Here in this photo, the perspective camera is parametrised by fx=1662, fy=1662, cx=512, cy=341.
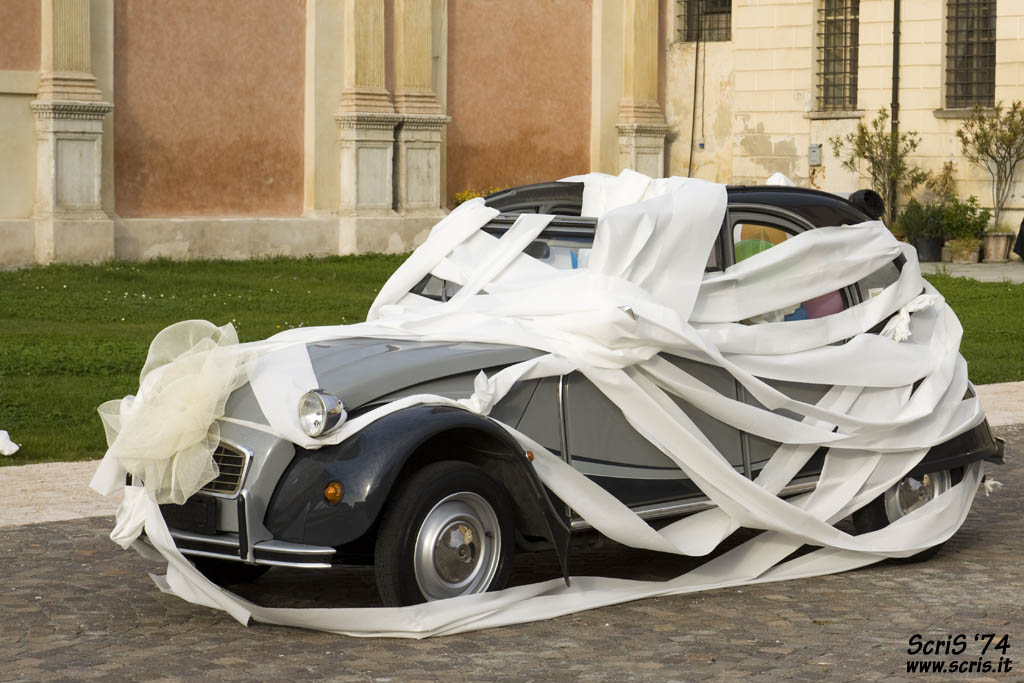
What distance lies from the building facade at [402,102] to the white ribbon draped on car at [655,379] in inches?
650

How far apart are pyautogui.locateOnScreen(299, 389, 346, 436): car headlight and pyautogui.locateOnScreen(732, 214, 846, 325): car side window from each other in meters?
2.05

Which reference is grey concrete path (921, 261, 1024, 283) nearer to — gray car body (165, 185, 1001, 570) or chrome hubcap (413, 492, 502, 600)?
gray car body (165, 185, 1001, 570)

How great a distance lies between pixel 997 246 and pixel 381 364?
23712 mm

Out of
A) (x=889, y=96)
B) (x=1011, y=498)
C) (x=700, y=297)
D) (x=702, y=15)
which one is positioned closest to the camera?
(x=700, y=297)

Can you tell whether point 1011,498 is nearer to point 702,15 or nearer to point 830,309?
point 830,309

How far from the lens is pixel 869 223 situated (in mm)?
7418

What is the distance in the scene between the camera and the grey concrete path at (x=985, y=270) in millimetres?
24384

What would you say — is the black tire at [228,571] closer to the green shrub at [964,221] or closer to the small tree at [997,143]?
the green shrub at [964,221]

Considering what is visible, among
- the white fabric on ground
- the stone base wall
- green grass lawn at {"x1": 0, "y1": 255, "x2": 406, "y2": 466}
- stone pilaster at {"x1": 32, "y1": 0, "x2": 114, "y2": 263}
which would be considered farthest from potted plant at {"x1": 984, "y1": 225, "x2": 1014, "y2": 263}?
the white fabric on ground

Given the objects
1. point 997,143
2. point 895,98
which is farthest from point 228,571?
point 895,98

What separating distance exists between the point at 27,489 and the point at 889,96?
23.0 meters

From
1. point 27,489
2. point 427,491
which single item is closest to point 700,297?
point 427,491

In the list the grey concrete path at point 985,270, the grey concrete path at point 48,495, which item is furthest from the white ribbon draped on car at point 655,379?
the grey concrete path at point 985,270

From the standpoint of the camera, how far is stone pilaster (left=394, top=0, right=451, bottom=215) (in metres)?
26.5
